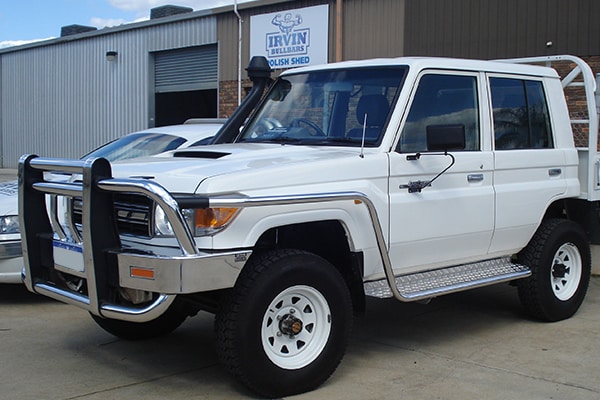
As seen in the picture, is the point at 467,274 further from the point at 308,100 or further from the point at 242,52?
the point at 242,52

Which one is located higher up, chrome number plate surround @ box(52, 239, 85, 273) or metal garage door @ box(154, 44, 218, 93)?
metal garage door @ box(154, 44, 218, 93)

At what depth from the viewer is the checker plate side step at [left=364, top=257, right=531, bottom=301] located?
194 inches

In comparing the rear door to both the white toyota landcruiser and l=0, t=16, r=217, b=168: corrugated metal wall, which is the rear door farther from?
l=0, t=16, r=217, b=168: corrugated metal wall

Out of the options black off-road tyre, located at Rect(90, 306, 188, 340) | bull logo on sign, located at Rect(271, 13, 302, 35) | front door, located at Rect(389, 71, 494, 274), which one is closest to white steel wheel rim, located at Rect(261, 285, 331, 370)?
front door, located at Rect(389, 71, 494, 274)

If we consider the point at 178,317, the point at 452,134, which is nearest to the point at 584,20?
the point at 452,134

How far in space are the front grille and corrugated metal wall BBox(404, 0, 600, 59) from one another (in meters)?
9.79

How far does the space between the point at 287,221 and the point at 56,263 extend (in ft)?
4.84

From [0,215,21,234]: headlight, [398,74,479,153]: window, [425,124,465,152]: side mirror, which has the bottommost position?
[0,215,21,234]: headlight

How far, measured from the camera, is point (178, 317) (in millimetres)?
5695

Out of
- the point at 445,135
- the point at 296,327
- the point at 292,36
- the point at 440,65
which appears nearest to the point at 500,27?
the point at 292,36

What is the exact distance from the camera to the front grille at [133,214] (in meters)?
4.26

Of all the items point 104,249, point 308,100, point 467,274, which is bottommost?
point 467,274

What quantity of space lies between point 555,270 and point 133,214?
3.74 m

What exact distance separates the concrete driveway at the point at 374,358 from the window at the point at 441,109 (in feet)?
4.90
